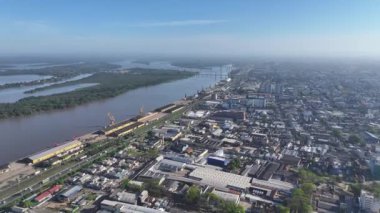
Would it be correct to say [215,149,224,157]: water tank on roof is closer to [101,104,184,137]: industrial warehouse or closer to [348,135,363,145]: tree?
[101,104,184,137]: industrial warehouse

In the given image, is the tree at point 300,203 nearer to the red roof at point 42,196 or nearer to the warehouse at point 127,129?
the red roof at point 42,196

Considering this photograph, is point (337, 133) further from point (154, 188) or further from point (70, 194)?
point (70, 194)

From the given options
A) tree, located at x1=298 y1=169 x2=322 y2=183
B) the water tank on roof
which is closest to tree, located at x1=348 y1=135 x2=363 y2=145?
tree, located at x1=298 y1=169 x2=322 y2=183

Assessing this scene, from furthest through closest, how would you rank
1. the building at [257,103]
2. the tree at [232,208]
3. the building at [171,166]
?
the building at [257,103]
the building at [171,166]
the tree at [232,208]

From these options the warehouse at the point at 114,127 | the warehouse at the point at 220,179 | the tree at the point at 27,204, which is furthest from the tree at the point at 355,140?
the tree at the point at 27,204

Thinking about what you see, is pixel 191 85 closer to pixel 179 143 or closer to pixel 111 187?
pixel 179 143

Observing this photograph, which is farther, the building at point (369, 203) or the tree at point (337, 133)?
the tree at point (337, 133)
